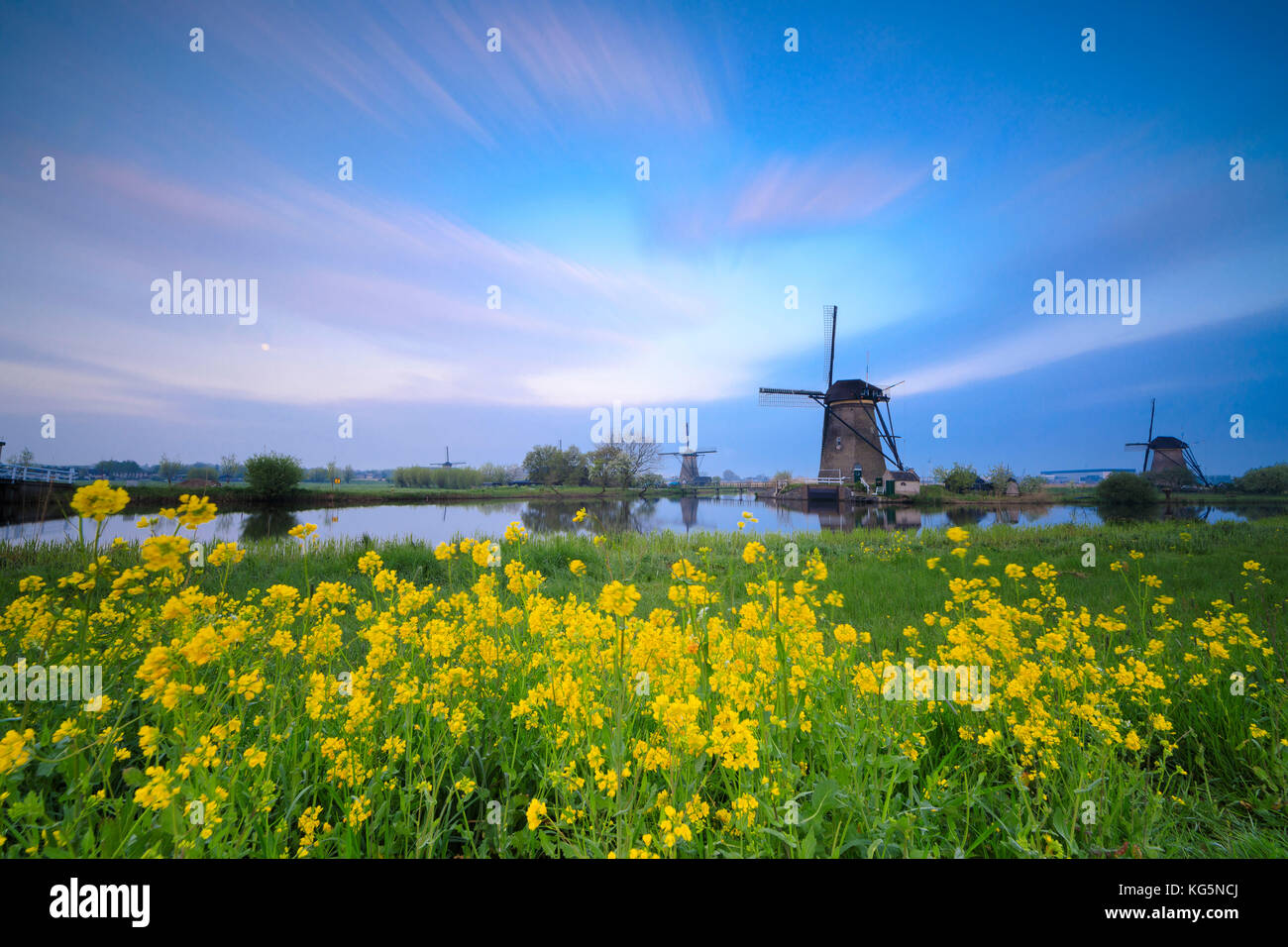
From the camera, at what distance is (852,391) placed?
40.8 metres

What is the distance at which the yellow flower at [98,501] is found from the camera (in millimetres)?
1459

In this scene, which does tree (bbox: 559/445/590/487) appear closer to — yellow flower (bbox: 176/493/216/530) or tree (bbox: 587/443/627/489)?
tree (bbox: 587/443/627/489)

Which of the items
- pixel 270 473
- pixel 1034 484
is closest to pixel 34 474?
pixel 270 473

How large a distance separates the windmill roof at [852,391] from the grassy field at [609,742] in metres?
40.0

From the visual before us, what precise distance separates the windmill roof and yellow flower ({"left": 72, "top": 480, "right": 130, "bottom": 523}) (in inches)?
1762

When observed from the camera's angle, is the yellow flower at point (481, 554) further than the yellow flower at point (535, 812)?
Yes

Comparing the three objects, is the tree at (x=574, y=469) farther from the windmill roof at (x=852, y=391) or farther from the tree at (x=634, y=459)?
the windmill roof at (x=852, y=391)

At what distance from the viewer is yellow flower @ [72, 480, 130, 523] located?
1459 millimetres

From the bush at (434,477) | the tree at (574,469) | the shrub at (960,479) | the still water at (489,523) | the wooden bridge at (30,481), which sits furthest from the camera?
the tree at (574,469)

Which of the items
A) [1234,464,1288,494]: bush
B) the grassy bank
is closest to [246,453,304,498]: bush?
the grassy bank

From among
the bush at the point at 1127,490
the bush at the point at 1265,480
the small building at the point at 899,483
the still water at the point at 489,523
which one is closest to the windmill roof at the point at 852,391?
the small building at the point at 899,483

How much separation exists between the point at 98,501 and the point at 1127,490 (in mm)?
25884
